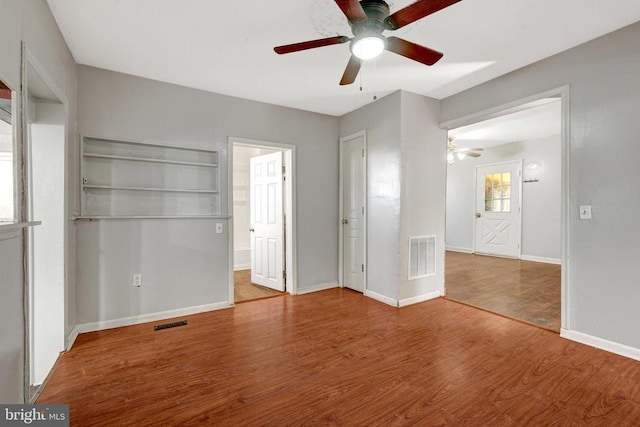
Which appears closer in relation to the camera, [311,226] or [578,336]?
[578,336]

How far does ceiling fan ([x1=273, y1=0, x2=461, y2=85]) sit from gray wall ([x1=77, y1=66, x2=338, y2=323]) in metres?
1.84

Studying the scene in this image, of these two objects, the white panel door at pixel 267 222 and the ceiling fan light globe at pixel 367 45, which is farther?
the white panel door at pixel 267 222

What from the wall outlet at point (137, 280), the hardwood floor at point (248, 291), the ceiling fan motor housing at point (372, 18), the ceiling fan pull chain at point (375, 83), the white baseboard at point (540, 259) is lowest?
the hardwood floor at point (248, 291)

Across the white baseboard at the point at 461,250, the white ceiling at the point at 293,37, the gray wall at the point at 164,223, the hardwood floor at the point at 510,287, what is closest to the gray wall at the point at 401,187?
the white ceiling at the point at 293,37

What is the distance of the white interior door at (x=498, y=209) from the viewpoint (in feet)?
21.2

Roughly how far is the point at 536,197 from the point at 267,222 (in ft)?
18.8

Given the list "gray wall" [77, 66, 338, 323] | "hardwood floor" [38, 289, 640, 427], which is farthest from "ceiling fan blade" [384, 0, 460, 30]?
"gray wall" [77, 66, 338, 323]

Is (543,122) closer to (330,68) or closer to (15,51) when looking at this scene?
(330,68)

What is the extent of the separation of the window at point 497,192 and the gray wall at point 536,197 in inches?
11.7

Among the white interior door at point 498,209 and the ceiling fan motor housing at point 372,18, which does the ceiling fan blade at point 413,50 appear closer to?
the ceiling fan motor housing at point 372,18

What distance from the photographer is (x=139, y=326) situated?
2.93 metres

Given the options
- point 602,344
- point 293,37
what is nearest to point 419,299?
point 602,344

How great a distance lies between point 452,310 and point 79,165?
413 centimetres

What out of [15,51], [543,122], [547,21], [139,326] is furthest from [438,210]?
[15,51]
